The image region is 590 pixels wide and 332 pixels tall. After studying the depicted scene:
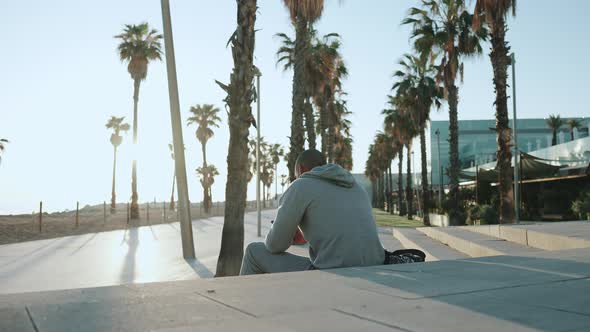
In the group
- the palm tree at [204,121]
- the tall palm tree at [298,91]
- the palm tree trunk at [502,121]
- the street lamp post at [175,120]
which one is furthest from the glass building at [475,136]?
the street lamp post at [175,120]

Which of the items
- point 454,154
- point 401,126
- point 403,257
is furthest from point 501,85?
point 401,126

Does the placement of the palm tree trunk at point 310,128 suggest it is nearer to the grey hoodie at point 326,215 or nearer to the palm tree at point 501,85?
the palm tree at point 501,85

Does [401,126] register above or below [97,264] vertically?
above

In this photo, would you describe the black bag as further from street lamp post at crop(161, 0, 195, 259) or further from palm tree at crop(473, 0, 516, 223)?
palm tree at crop(473, 0, 516, 223)

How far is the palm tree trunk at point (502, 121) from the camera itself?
16109 millimetres

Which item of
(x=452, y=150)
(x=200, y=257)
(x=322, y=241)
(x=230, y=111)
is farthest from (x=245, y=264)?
(x=452, y=150)

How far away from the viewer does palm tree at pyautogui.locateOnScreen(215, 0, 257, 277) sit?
998 centimetres

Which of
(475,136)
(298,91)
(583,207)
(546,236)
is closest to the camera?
(546,236)

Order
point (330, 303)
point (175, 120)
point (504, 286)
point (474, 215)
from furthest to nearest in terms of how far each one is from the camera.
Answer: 1. point (474, 215)
2. point (175, 120)
3. point (504, 286)
4. point (330, 303)

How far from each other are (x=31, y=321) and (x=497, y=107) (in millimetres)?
16471

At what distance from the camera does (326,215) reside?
356 cm

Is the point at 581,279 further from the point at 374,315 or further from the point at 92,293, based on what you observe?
the point at 92,293

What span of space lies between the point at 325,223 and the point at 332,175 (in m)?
0.33

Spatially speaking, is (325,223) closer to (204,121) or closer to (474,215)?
(474,215)
